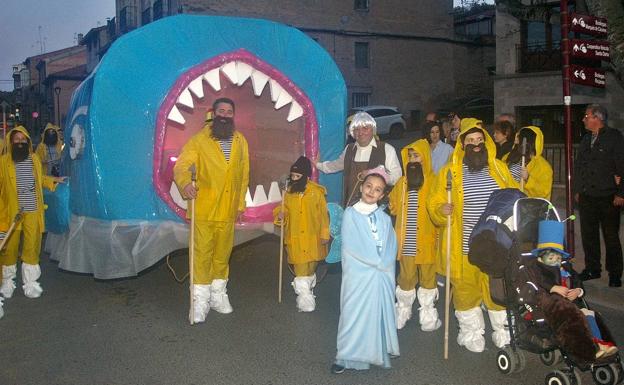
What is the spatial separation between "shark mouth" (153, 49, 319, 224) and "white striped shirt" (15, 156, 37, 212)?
123cm

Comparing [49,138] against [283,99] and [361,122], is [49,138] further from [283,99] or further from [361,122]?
[361,122]

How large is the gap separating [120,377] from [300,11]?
80.5ft

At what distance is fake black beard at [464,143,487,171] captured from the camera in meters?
4.71

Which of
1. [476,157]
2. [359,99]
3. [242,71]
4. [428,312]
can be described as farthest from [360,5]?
[476,157]

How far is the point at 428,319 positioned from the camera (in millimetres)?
5375

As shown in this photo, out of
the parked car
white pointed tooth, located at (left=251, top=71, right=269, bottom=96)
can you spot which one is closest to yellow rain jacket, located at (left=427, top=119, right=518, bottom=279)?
white pointed tooth, located at (left=251, top=71, right=269, bottom=96)

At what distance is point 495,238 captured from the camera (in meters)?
4.24

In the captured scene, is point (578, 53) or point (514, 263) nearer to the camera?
point (514, 263)

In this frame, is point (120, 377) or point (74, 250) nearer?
point (120, 377)

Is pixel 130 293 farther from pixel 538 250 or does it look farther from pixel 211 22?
pixel 538 250

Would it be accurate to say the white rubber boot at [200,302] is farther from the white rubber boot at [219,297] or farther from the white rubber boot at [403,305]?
the white rubber boot at [403,305]

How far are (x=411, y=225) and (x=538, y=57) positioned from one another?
1520cm

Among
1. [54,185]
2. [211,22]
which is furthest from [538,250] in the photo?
[54,185]

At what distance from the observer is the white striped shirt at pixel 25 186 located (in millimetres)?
6324
